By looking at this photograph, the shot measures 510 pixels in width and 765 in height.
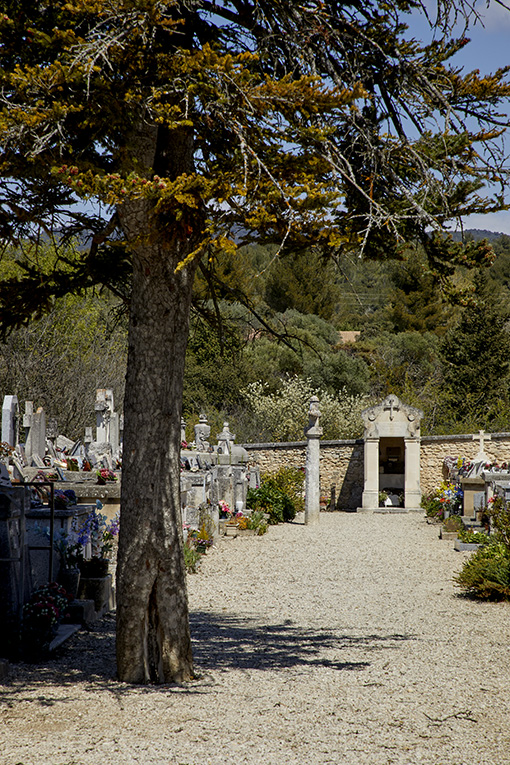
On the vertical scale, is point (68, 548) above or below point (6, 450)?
below

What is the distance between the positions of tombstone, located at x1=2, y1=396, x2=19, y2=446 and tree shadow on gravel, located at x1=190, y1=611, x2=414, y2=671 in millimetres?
4621

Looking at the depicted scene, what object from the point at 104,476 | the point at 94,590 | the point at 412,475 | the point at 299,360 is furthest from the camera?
the point at 299,360

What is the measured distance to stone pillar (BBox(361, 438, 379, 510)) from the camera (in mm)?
23375

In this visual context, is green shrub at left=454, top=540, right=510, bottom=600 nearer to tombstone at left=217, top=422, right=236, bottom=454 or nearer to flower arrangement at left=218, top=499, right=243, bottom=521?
flower arrangement at left=218, top=499, right=243, bottom=521

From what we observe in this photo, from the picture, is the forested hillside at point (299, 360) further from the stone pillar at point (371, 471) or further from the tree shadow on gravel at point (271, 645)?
the stone pillar at point (371, 471)

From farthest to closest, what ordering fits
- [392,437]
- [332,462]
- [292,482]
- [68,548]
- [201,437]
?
[332,462], [392,437], [292,482], [201,437], [68,548]

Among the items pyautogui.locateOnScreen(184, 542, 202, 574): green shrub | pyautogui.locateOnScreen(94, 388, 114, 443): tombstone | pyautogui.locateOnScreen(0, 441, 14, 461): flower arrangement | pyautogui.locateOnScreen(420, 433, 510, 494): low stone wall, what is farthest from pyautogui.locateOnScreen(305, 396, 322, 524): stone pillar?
pyautogui.locateOnScreen(0, 441, 14, 461): flower arrangement

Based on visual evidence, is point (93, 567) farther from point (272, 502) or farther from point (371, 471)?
point (371, 471)

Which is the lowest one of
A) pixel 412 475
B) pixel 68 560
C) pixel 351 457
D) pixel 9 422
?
pixel 68 560

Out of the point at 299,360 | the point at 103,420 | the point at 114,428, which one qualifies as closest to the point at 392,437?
the point at 299,360

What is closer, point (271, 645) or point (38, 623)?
point (38, 623)

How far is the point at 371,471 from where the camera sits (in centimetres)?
2356

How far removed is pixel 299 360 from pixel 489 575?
72.9 ft

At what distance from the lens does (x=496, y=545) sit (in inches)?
386
